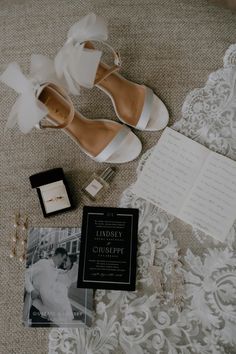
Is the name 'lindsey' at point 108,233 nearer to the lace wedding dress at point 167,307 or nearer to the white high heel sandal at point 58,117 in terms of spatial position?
the lace wedding dress at point 167,307

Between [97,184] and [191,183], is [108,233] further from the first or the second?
[191,183]

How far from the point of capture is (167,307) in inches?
34.9

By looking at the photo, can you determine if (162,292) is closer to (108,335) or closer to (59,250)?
(108,335)

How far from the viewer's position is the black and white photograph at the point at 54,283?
91 cm

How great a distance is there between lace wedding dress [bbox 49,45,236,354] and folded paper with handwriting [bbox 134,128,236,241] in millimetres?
24

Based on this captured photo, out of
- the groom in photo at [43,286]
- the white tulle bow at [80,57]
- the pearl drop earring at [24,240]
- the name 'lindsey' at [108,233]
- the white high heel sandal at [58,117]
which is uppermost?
the white tulle bow at [80,57]

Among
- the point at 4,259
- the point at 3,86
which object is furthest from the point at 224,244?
the point at 3,86

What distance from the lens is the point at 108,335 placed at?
2.91 ft

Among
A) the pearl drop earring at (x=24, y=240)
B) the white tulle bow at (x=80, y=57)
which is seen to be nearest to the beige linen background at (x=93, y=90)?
the pearl drop earring at (x=24, y=240)

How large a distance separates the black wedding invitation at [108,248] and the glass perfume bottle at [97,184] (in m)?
0.03

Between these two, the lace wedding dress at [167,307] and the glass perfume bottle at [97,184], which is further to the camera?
the glass perfume bottle at [97,184]

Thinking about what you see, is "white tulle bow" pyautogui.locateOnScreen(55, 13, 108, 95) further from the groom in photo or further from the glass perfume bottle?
the groom in photo

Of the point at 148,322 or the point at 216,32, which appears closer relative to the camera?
the point at 148,322

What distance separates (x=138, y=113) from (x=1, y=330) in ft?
2.02
